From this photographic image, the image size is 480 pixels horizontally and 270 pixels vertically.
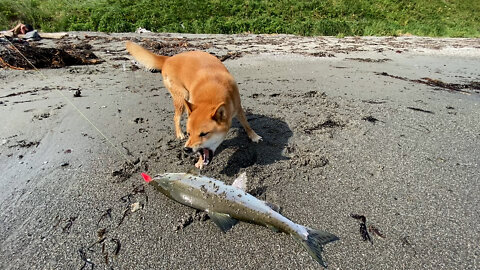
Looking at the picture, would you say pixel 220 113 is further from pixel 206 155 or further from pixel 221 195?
pixel 221 195

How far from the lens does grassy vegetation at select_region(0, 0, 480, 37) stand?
58.2ft

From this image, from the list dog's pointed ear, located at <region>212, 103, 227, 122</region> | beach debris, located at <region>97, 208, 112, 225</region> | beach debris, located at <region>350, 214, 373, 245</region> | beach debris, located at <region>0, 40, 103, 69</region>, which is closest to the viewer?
beach debris, located at <region>350, 214, 373, 245</region>

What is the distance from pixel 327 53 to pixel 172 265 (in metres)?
8.88

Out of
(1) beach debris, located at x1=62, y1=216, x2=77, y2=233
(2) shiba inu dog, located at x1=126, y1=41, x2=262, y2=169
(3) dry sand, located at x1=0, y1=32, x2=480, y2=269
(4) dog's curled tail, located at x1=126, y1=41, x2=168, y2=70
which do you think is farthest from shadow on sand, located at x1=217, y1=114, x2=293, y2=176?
(4) dog's curled tail, located at x1=126, y1=41, x2=168, y2=70

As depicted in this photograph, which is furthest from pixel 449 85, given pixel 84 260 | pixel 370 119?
pixel 84 260

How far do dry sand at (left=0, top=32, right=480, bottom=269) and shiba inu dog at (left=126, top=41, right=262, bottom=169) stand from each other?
29cm

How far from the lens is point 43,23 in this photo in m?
17.4

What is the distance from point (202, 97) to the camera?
359 centimetres

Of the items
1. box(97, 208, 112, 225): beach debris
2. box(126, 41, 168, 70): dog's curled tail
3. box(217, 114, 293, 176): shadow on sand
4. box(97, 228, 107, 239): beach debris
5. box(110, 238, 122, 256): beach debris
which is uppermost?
box(126, 41, 168, 70): dog's curled tail

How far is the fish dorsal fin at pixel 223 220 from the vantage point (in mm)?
2293

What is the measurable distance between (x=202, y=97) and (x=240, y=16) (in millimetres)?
20491

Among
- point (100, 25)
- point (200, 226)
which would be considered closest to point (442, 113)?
point (200, 226)

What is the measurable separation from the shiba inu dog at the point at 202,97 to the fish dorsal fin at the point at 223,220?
36.5 inches

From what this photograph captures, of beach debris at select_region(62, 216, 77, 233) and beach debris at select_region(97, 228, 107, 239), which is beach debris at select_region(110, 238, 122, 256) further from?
beach debris at select_region(62, 216, 77, 233)
